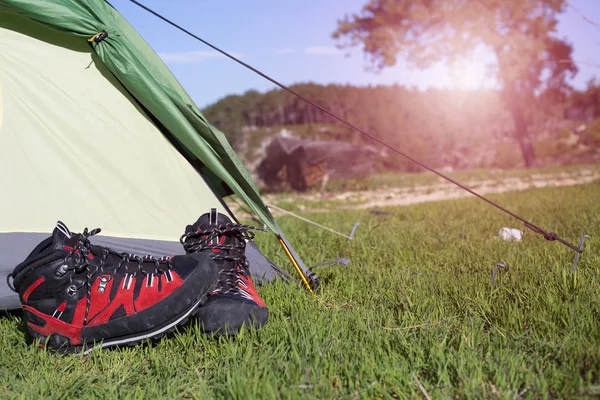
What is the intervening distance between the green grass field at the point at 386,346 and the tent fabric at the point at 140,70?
735mm

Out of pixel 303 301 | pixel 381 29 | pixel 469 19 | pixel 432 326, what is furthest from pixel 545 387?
pixel 381 29

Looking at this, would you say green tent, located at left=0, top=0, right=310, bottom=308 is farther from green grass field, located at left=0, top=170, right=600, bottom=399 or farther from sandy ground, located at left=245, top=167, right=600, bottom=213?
sandy ground, located at left=245, top=167, right=600, bottom=213

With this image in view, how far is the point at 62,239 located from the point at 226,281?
2.13ft

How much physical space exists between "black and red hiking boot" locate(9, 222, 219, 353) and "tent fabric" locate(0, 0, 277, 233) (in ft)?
2.38

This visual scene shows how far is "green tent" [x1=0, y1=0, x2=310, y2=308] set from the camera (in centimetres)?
250

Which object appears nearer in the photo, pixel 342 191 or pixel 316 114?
pixel 342 191

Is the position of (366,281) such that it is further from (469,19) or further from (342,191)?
(469,19)

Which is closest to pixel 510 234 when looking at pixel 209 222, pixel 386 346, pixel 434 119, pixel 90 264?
pixel 386 346

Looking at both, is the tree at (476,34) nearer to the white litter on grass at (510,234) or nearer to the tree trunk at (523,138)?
the tree trunk at (523,138)

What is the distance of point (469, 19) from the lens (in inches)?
577

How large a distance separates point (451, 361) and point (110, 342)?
1.25 meters

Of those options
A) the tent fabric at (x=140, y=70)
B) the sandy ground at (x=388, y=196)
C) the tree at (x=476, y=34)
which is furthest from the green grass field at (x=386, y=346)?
the tree at (x=476, y=34)

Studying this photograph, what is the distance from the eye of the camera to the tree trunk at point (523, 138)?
51.5ft

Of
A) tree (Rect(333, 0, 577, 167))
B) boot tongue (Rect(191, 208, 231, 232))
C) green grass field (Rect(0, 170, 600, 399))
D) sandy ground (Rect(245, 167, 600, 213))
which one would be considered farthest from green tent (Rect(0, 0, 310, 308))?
tree (Rect(333, 0, 577, 167))
